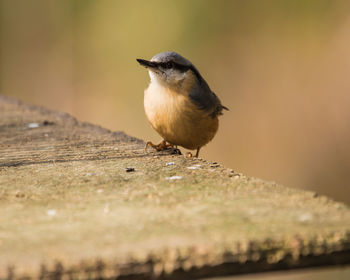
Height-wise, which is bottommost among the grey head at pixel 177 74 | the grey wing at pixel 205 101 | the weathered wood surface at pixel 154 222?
the weathered wood surface at pixel 154 222

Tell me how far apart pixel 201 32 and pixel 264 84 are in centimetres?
140

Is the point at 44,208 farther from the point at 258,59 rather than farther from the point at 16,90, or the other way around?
the point at 16,90

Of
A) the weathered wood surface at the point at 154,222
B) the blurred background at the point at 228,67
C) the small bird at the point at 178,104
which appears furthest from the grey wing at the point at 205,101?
the blurred background at the point at 228,67

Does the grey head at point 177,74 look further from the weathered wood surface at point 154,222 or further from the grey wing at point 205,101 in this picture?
the weathered wood surface at point 154,222

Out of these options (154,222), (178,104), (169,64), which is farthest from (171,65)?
(154,222)

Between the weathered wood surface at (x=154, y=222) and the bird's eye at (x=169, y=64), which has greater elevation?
the bird's eye at (x=169, y=64)

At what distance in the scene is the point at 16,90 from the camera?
31.9ft

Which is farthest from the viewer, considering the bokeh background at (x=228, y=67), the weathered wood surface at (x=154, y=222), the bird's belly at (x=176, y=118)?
the bokeh background at (x=228, y=67)

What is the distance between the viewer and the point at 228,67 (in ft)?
24.3

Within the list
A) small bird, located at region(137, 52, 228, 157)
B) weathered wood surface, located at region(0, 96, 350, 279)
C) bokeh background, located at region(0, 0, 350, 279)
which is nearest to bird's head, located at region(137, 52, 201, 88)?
small bird, located at region(137, 52, 228, 157)

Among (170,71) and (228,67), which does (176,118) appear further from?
(228,67)

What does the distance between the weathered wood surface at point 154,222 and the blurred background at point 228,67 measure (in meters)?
4.12

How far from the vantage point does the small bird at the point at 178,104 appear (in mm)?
3428

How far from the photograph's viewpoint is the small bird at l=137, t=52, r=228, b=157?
3.43 m
